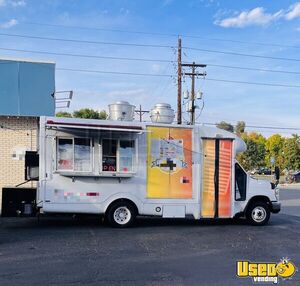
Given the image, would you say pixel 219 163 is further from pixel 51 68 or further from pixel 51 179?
pixel 51 68

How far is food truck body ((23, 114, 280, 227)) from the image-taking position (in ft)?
38.6

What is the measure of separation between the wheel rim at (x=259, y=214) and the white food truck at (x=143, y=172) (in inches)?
1.2

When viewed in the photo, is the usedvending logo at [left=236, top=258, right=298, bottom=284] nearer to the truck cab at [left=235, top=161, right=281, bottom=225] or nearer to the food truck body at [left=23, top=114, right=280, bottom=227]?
the food truck body at [left=23, top=114, right=280, bottom=227]

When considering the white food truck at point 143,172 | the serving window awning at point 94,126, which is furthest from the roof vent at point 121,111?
the serving window awning at point 94,126

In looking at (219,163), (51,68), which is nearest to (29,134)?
(51,68)

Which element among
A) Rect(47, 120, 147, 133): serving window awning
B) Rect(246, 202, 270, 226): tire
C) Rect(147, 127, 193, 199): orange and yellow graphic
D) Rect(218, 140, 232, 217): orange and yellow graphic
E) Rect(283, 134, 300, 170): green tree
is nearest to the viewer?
Rect(47, 120, 147, 133): serving window awning

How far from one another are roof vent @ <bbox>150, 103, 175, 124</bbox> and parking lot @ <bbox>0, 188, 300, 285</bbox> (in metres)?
3.05

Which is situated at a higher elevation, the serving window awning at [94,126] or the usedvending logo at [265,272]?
the serving window awning at [94,126]

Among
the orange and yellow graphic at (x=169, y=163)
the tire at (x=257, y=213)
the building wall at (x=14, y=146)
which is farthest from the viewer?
the building wall at (x=14, y=146)

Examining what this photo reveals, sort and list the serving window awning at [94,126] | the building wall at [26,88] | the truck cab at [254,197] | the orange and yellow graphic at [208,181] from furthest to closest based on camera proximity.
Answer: the building wall at [26,88] → the truck cab at [254,197] → the orange and yellow graphic at [208,181] → the serving window awning at [94,126]

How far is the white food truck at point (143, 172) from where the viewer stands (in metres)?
11.8

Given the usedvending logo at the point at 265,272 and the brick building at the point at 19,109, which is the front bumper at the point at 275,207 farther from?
the brick building at the point at 19,109

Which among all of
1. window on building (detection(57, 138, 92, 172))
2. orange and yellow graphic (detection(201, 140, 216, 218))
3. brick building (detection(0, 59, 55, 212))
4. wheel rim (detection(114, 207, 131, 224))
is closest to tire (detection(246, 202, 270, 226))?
orange and yellow graphic (detection(201, 140, 216, 218))

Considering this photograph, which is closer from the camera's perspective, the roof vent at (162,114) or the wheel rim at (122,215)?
the wheel rim at (122,215)
